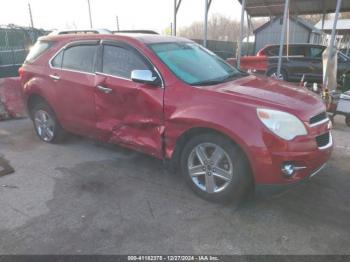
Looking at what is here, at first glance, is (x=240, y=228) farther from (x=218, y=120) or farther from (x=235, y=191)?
(x=218, y=120)

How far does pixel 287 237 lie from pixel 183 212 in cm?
104

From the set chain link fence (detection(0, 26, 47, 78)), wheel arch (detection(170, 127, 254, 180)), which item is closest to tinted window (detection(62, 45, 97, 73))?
wheel arch (detection(170, 127, 254, 180))

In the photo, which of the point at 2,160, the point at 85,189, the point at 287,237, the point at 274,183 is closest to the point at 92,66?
the point at 85,189

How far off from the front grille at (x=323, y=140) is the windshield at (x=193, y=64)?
4.20 ft

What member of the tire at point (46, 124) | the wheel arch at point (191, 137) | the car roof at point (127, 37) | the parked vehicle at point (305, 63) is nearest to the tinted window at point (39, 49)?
the car roof at point (127, 37)

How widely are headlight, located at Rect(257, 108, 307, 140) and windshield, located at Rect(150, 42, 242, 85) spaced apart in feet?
2.93

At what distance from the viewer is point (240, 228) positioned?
3221mm

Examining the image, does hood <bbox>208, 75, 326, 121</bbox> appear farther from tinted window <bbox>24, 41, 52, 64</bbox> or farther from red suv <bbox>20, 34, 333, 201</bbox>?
tinted window <bbox>24, 41, 52, 64</bbox>

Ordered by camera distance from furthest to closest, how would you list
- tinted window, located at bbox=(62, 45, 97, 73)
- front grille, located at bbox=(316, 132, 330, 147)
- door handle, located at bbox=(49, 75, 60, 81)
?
door handle, located at bbox=(49, 75, 60, 81) < tinted window, located at bbox=(62, 45, 97, 73) < front grille, located at bbox=(316, 132, 330, 147)

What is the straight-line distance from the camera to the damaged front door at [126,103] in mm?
3939

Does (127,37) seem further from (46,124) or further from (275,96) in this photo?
(46,124)

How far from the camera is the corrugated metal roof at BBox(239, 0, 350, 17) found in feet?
40.7

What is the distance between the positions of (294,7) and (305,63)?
234cm

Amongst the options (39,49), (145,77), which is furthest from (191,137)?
(39,49)
